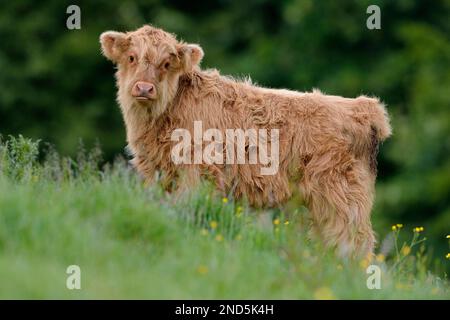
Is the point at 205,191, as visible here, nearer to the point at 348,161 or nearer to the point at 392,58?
the point at 348,161

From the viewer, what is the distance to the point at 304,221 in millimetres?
9758

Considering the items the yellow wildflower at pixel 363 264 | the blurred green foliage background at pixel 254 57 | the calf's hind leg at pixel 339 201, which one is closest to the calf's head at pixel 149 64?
the calf's hind leg at pixel 339 201

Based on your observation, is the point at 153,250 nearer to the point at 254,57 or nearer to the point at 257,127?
the point at 257,127

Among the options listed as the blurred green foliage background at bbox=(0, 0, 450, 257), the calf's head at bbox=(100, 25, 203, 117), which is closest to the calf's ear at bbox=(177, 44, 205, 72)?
the calf's head at bbox=(100, 25, 203, 117)

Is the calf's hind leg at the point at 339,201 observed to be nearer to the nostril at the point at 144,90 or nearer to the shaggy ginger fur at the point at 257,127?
the shaggy ginger fur at the point at 257,127

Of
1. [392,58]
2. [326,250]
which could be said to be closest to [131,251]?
[326,250]

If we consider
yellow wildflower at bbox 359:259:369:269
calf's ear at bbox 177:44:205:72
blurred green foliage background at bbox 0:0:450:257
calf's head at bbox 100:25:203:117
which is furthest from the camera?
blurred green foliage background at bbox 0:0:450:257

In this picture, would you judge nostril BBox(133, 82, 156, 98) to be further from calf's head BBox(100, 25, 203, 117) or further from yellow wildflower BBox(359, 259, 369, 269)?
yellow wildflower BBox(359, 259, 369, 269)

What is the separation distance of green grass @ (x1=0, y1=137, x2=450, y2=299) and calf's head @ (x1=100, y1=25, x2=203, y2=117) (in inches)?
36.7

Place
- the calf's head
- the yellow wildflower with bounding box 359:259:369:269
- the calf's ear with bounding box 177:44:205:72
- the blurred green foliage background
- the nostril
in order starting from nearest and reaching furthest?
the yellow wildflower with bounding box 359:259:369:269
the nostril
the calf's head
the calf's ear with bounding box 177:44:205:72
the blurred green foliage background

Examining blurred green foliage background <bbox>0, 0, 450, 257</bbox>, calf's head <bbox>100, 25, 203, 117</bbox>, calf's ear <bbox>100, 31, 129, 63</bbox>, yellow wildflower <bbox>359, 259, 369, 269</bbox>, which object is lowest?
yellow wildflower <bbox>359, 259, 369, 269</bbox>

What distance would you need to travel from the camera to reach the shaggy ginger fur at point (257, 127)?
9.62 meters

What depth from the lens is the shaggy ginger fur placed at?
962cm

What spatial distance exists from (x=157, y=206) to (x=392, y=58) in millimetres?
15975
